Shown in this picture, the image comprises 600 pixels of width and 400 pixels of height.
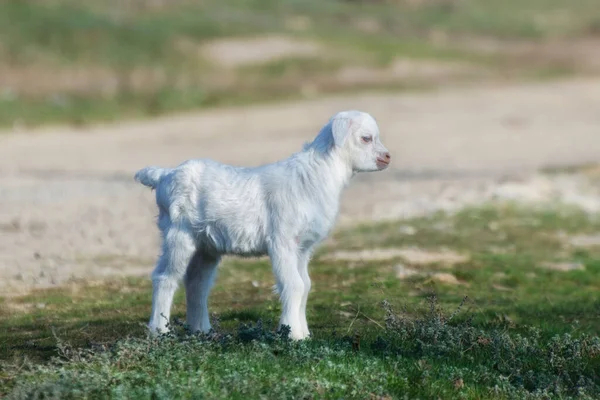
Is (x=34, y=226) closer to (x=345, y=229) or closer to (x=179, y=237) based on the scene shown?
(x=345, y=229)

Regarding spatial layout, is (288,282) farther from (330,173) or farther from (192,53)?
(192,53)

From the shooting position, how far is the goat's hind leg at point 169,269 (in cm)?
861

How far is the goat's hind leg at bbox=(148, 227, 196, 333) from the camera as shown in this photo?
8609 millimetres

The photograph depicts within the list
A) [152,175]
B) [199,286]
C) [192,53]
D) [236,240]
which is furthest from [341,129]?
[192,53]

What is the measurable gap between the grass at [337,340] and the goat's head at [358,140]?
1121 mm

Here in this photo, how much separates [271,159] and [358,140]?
47.9ft

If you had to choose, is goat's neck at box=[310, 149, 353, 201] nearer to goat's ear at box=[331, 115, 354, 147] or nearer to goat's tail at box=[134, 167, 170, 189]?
goat's ear at box=[331, 115, 354, 147]

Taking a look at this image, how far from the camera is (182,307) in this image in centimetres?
1106

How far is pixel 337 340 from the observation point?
8.64 meters

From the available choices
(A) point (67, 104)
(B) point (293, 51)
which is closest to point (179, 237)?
(A) point (67, 104)

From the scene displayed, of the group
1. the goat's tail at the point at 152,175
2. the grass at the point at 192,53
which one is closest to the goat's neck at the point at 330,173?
the goat's tail at the point at 152,175

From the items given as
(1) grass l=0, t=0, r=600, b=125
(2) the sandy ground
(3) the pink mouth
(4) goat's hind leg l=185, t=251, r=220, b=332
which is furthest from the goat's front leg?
(1) grass l=0, t=0, r=600, b=125

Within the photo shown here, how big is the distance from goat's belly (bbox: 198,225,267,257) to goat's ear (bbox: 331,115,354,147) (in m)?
0.87

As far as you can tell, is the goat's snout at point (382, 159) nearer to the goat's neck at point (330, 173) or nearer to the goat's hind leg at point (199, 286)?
the goat's neck at point (330, 173)
